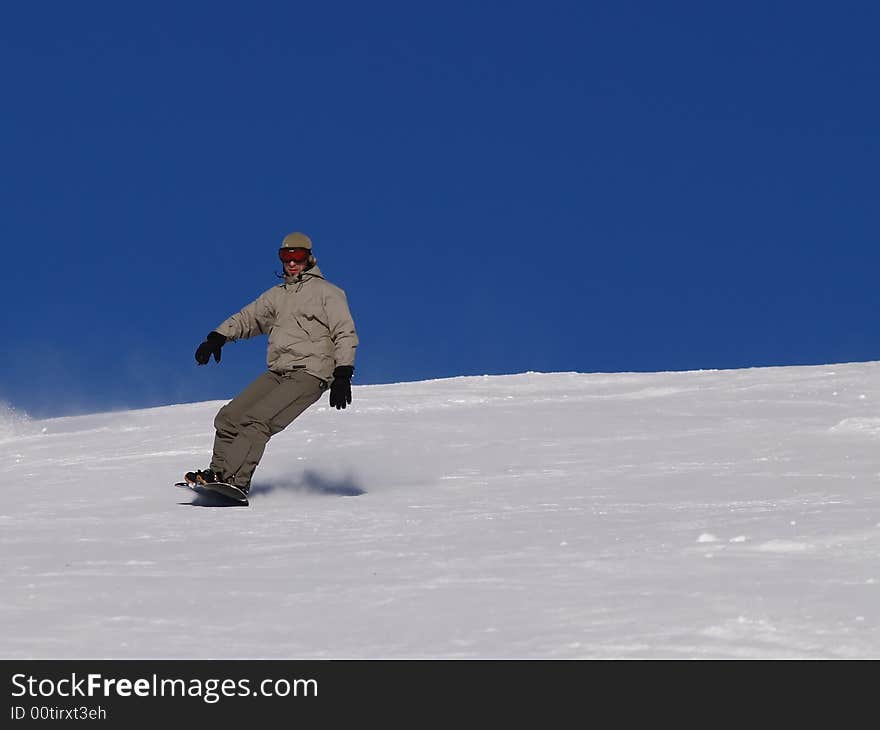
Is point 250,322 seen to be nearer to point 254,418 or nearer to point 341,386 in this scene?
point 254,418

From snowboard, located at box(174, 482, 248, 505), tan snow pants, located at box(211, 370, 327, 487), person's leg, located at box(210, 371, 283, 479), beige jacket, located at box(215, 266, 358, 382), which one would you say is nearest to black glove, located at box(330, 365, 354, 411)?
beige jacket, located at box(215, 266, 358, 382)

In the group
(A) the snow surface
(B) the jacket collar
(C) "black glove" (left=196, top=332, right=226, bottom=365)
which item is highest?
(B) the jacket collar

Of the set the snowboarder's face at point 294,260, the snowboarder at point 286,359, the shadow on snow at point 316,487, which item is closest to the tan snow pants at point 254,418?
the snowboarder at point 286,359

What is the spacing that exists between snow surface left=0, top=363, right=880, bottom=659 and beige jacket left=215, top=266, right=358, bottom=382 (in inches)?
39.5

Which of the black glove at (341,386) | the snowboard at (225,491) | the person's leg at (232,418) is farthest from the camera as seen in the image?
the person's leg at (232,418)

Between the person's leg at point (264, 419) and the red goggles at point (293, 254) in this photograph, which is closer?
the person's leg at point (264, 419)

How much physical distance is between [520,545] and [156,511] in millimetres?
3255

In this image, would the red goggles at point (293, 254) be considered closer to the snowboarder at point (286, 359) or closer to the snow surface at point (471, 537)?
the snowboarder at point (286, 359)

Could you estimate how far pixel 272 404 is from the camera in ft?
34.1

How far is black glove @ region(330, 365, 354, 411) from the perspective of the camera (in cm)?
995

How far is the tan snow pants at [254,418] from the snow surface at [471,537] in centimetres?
37

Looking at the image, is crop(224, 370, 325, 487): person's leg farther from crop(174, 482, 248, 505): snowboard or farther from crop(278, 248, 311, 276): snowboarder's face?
crop(278, 248, 311, 276): snowboarder's face

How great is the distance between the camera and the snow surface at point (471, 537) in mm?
5320
